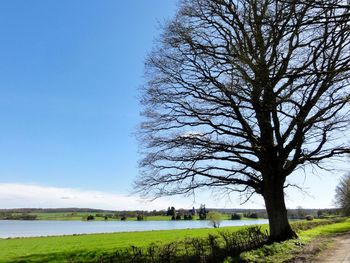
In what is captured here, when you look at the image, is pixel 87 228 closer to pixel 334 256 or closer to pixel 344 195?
pixel 344 195

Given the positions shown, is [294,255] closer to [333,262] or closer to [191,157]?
[333,262]

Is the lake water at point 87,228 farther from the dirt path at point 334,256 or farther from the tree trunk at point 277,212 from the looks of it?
the dirt path at point 334,256

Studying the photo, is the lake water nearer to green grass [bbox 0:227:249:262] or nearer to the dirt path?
green grass [bbox 0:227:249:262]

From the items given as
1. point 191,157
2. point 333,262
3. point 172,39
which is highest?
point 172,39

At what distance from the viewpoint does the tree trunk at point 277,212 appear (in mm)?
20406

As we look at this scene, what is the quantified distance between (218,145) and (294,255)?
716 cm

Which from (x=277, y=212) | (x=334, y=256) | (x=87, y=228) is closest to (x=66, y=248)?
(x=277, y=212)

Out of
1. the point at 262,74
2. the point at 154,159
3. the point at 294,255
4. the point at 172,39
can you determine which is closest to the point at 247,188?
the point at 154,159

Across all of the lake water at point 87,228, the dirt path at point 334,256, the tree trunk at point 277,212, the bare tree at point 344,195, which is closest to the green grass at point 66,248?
the tree trunk at point 277,212

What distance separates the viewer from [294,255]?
14656mm

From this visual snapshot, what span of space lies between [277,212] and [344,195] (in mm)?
66446

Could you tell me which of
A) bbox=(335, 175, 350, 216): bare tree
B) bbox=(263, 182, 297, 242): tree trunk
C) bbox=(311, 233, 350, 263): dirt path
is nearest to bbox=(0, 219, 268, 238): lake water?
bbox=(335, 175, 350, 216): bare tree

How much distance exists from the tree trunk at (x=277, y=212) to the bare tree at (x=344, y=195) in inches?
2226

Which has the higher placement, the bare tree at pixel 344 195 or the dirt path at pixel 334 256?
the bare tree at pixel 344 195
